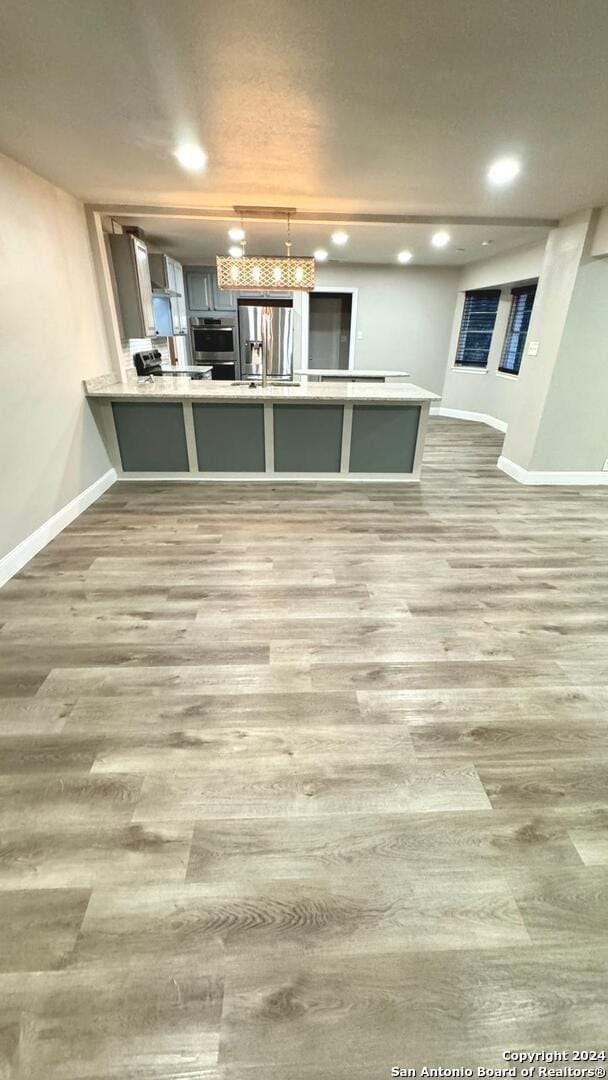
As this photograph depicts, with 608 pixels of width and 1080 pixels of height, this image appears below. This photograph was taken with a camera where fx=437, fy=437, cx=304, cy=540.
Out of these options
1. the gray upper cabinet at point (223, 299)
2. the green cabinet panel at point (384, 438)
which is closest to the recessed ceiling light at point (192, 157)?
the green cabinet panel at point (384, 438)

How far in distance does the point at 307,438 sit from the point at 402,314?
4.47m

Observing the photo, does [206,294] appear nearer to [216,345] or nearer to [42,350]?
[216,345]

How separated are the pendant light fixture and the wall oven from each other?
3.24m

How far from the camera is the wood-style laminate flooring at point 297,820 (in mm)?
985

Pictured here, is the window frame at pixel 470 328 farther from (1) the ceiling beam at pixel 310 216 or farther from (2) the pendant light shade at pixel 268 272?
(2) the pendant light shade at pixel 268 272

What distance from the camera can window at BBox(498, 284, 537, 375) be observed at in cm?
622

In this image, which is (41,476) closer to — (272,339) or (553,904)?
(553,904)

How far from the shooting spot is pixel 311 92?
190 centimetres

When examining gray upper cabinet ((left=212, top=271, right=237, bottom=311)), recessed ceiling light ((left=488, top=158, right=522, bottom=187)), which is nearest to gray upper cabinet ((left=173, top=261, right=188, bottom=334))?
gray upper cabinet ((left=212, top=271, right=237, bottom=311))

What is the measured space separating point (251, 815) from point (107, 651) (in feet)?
3.64

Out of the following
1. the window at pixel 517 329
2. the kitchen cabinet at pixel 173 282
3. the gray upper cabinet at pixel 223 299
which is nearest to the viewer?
the kitchen cabinet at pixel 173 282

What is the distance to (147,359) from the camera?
5.22 meters

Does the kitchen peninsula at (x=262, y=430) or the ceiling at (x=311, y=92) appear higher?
the ceiling at (x=311, y=92)

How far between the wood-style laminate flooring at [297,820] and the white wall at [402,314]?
594 centimetres
